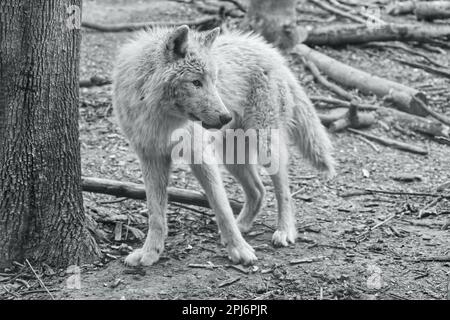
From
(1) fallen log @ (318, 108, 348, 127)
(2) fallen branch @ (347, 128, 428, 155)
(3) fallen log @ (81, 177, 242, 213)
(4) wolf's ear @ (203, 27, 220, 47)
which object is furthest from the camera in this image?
(1) fallen log @ (318, 108, 348, 127)

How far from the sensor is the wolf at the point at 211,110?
5.09 meters

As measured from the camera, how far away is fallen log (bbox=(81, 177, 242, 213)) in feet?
19.8

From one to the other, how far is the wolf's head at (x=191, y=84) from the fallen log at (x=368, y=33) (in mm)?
6111

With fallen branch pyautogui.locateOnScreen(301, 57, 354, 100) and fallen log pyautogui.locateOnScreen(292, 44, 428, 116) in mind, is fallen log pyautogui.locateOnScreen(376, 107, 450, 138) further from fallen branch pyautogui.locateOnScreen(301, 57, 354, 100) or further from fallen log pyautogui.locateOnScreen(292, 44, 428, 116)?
fallen branch pyautogui.locateOnScreen(301, 57, 354, 100)

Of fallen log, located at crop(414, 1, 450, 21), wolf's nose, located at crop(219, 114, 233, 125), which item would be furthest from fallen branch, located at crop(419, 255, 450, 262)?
fallen log, located at crop(414, 1, 450, 21)

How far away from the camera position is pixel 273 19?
9.82 metres

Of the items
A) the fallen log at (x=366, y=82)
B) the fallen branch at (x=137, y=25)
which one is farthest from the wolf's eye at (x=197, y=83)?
the fallen branch at (x=137, y=25)

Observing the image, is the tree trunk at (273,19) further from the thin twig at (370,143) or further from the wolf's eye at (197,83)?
the wolf's eye at (197,83)

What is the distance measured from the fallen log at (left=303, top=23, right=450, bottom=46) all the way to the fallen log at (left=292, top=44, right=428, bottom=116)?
0.63 metres

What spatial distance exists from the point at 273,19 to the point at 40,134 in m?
5.69

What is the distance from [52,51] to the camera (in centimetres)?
480

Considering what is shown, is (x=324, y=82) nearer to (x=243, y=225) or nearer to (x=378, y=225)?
(x=378, y=225)

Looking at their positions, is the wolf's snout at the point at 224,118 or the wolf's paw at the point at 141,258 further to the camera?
the wolf's paw at the point at 141,258
